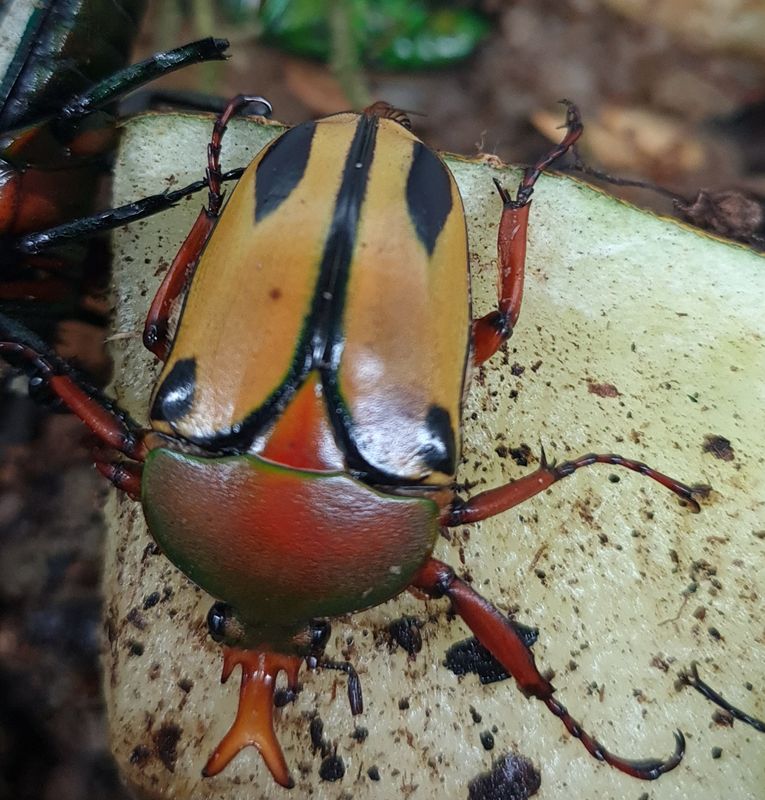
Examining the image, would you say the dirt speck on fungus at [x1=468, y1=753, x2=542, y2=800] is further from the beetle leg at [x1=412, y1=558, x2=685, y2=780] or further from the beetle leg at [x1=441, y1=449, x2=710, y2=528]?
the beetle leg at [x1=441, y1=449, x2=710, y2=528]

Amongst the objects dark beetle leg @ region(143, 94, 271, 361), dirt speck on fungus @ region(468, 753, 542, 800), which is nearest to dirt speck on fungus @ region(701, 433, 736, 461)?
dirt speck on fungus @ region(468, 753, 542, 800)

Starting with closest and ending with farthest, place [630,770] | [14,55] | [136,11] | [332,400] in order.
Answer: [332,400]
[630,770]
[14,55]
[136,11]

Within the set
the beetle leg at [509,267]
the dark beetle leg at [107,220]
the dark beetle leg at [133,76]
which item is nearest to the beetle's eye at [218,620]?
the beetle leg at [509,267]

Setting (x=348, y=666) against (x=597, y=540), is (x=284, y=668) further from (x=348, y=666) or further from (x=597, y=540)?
(x=597, y=540)

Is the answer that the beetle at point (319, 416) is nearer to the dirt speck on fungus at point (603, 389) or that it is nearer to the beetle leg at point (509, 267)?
the beetle leg at point (509, 267)

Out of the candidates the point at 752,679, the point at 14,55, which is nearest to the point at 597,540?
the point at 752,679
